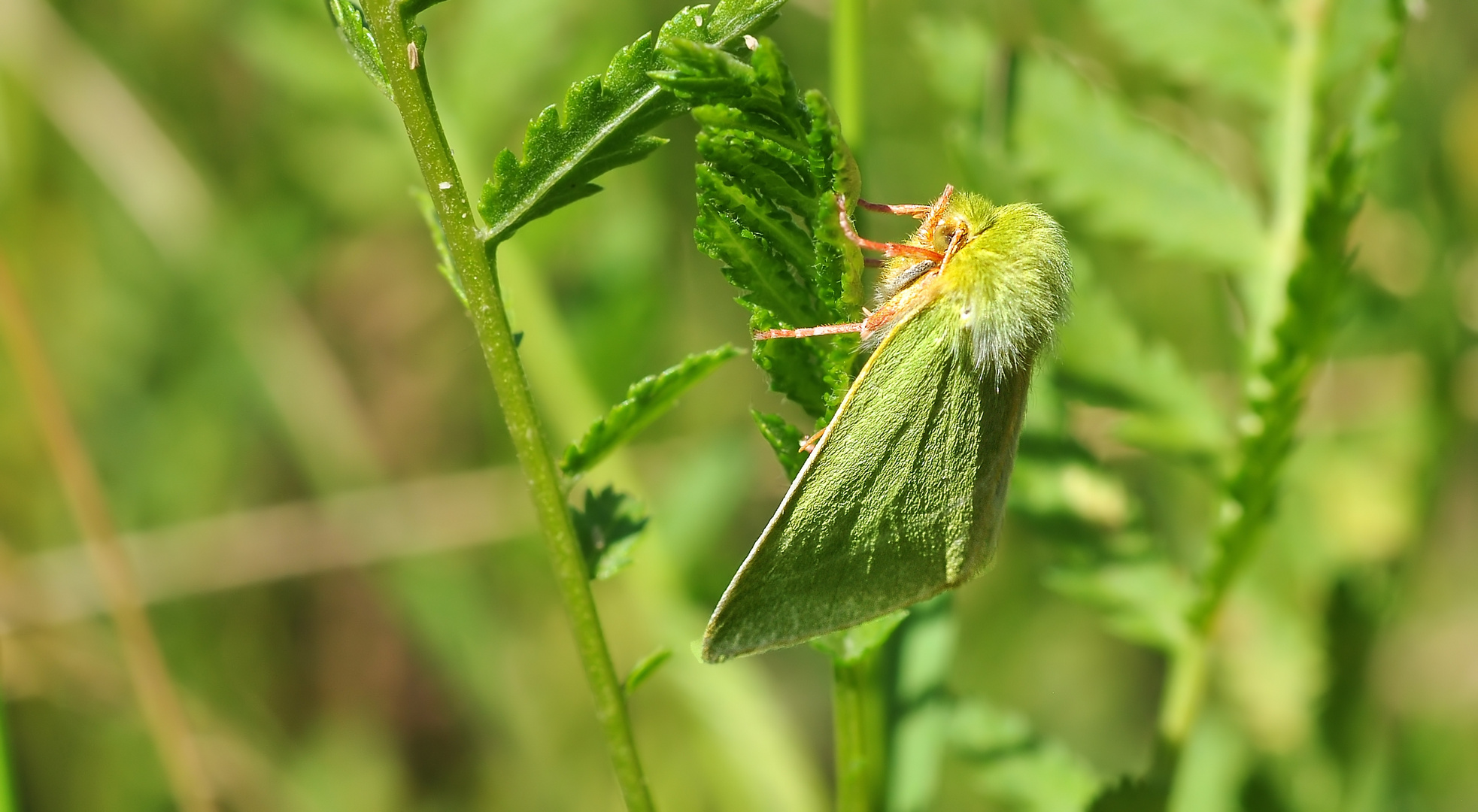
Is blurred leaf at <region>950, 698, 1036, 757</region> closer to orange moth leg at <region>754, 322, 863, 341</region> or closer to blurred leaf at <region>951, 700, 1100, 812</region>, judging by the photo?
blurred leaf at <region>951, 700, 1100, 812</region>

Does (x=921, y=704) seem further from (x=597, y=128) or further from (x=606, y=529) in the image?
(x=597, y=128)

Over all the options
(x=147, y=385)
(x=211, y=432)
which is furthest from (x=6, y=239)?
(x=211, y=432)

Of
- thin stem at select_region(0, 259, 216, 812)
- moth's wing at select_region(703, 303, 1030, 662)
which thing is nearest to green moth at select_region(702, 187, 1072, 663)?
moth's wing at select_region(703, 303, 1030, 662)

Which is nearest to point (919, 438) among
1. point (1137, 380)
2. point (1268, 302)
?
point (1137, 380)

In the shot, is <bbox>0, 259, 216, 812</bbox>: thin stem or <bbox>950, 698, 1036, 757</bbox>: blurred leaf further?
<bbox>0, 259, 216, 812</bbox>: thin stem

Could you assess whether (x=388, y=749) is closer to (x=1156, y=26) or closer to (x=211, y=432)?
(x=211, y=432)

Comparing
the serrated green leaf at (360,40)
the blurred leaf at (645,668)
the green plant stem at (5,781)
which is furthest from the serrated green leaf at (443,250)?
the green plant stem at (5,781)
